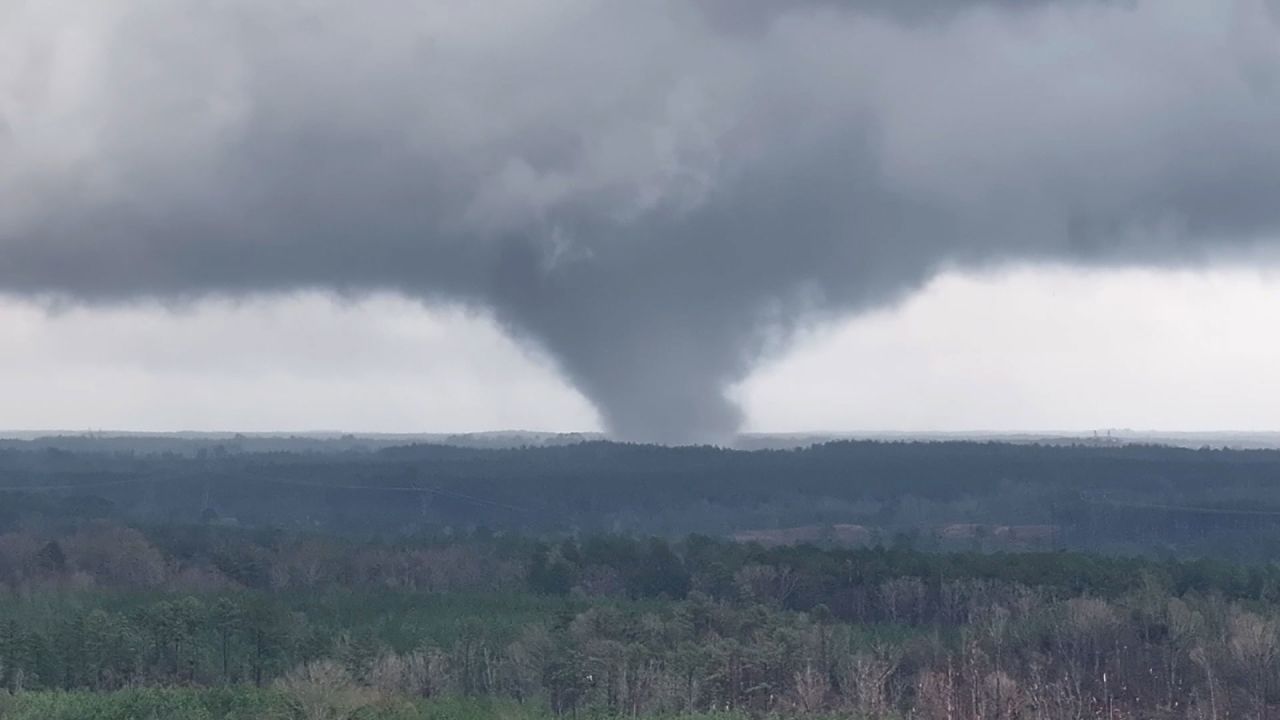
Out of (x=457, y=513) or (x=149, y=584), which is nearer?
(x=149, y=584)

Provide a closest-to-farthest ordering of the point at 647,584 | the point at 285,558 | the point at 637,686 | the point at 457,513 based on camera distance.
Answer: the point at 637,686 < the point at 647,584 < the point at 285,558 < the point at 457,513

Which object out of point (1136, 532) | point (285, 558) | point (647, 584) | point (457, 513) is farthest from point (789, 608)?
point (457, 513)

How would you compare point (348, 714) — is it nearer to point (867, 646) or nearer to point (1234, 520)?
point (867, 646)

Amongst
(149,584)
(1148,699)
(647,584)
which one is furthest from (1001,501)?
(1148,699)

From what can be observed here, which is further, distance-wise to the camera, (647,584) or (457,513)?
(457,513)

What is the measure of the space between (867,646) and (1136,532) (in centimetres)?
9352

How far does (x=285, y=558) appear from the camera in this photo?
4515 inches

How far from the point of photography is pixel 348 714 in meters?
46.8

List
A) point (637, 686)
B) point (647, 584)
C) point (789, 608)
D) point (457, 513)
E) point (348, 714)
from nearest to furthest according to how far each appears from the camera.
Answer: point (348, 714)
point (637, 686)
point (789, 608)
point (647, 584)
point (457, 513)

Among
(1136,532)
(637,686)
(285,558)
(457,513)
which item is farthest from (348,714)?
(457,513)

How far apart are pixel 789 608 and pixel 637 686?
32948 millimetres

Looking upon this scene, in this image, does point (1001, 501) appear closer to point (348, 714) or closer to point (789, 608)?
point (789, 608)

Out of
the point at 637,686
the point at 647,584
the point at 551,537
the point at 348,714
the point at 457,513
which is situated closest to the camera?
the point at 348,714

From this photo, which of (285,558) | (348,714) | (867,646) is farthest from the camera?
(285,558)
